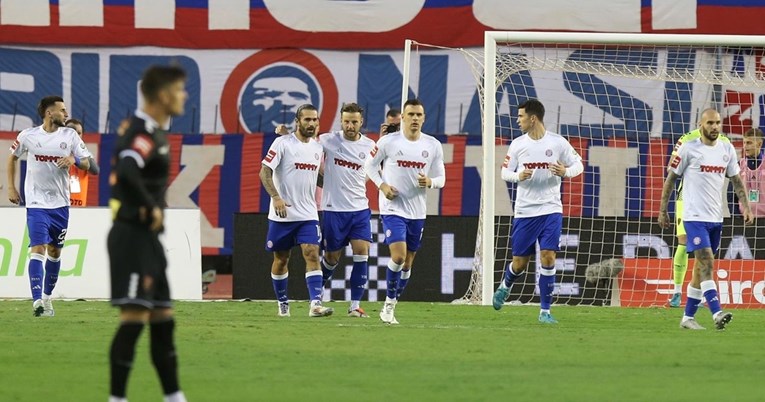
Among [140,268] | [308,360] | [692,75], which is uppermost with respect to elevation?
[692,75]

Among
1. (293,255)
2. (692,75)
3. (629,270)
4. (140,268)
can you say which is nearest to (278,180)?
(293,255)

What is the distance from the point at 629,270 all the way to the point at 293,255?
4.82 metres

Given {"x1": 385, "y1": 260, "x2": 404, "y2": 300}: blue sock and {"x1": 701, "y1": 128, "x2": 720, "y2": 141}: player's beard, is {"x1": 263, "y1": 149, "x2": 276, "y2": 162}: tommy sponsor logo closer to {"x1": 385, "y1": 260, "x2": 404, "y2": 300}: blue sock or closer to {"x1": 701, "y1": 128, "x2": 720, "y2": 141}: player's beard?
{"x1": 385, "y1": 260, "x2": 404, "y2": 300}: blue sock

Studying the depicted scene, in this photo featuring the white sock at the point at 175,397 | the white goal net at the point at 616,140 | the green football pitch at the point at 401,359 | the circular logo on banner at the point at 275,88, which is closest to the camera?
the white sock at the point at 175,397

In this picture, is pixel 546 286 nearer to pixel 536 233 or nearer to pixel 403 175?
pixel 536 233

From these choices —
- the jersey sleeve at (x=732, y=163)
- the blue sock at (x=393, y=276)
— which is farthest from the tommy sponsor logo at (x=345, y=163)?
the jersey sleeve at (x=732, y=163)

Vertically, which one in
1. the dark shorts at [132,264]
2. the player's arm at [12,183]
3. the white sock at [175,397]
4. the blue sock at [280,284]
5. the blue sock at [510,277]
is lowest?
the white sock at [175,397]

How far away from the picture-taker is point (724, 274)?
19469 millimetres

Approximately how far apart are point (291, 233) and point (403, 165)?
1.57 meters

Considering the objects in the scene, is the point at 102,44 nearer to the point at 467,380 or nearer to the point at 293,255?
the point at 293,255

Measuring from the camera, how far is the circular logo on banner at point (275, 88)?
2638 centimetres

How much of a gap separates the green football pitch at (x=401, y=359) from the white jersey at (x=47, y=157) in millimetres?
1329

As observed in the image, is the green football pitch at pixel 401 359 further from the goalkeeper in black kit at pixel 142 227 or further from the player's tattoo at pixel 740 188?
the player's tattoo at pixel 740 188

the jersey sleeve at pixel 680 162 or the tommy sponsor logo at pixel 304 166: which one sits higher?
the jersey sleeve at pixel 680 162
